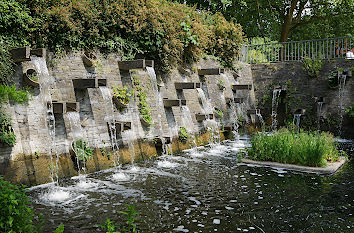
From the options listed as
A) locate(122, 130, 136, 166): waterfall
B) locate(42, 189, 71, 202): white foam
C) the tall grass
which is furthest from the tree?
locate(42, 189, 71, 202): white foam

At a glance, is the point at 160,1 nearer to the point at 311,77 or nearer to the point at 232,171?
the point at 232,171

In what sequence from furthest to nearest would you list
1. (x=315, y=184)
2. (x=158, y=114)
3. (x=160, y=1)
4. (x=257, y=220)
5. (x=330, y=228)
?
(x=160, y=1), (x=158, y=114), (x=315, y=184), (x=257, y=220), (x=330, y=228)

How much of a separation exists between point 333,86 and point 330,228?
45.7 ft

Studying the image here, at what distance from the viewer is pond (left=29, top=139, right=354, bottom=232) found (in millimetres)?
5449

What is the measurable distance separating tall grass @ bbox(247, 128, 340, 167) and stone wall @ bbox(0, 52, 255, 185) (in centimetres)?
310

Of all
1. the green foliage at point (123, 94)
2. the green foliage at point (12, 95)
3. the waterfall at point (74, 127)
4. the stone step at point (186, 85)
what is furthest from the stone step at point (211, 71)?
the green foliage at point (12, 95)

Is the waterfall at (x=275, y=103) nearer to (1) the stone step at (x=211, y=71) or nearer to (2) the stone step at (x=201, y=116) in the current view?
(1) the stone step at (x=211, y=71)

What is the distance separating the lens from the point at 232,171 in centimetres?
909

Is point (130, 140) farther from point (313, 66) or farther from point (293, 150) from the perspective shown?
point (313, 66)

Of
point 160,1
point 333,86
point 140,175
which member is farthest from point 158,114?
point 333,86

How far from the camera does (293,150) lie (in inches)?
383

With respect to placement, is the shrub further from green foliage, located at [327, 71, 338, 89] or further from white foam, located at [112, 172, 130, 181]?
green foliage, located at [327, 71, 338, 89]

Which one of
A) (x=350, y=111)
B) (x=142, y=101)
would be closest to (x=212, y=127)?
(x=142, y=101)

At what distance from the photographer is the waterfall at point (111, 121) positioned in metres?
9.55
